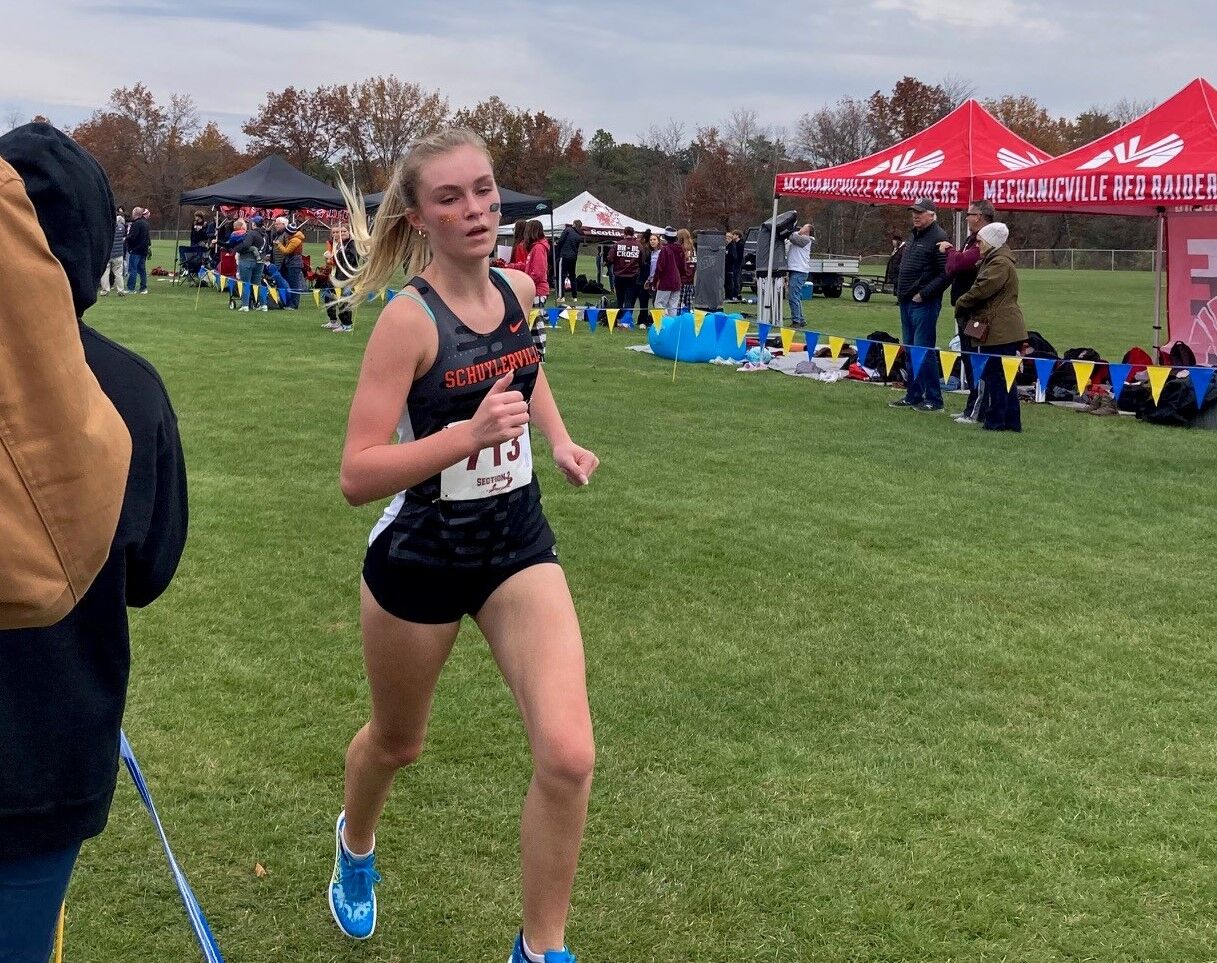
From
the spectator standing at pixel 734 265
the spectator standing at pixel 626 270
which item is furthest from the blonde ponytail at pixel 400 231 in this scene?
the spectator standing at pixel 734 265

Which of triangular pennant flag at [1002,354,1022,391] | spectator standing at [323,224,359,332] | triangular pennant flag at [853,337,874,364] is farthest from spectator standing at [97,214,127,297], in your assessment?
triangular pennant flag at [1002,354,1022,391]

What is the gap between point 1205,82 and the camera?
13.5 m

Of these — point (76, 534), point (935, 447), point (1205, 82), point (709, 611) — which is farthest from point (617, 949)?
point (1205, 82)

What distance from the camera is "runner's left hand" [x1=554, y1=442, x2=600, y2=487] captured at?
321 centimetres

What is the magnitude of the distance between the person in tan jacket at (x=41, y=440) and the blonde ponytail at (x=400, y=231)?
2.00m

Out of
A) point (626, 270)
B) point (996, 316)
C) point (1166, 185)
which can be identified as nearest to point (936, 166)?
point (1166, 185)

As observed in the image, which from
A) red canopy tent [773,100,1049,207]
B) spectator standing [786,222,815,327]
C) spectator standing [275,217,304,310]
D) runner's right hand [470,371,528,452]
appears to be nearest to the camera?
runner's right hand [470,371,528,452]

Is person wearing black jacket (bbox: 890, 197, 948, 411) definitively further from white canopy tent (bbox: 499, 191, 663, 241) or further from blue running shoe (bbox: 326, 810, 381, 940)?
white canopy tent (bbox: 499, 191, 663, 241)

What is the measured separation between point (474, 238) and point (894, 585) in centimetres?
415

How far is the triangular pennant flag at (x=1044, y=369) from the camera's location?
12.6 meters

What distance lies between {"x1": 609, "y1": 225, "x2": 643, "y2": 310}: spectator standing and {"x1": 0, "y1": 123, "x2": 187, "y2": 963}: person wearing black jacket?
75.4 ft

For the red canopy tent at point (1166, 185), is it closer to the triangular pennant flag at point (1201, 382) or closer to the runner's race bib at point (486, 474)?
the triangular pennant flag at point (1201, 382)

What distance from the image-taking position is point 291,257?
25812 mm

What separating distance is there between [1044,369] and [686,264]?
12.5 metres
